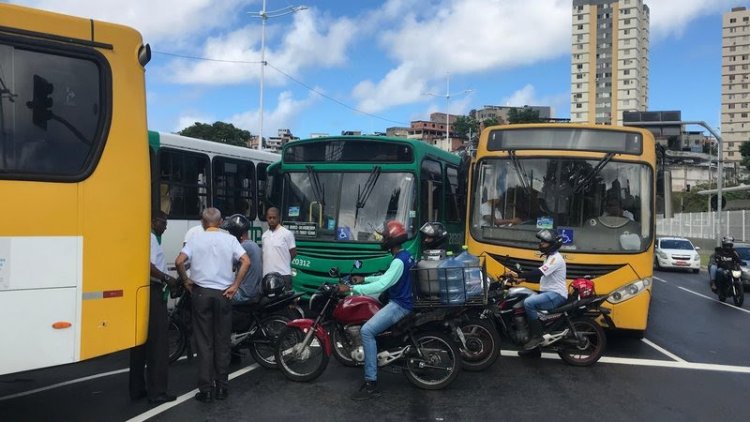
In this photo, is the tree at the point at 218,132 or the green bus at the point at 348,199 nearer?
the green bus at the point at 348,199

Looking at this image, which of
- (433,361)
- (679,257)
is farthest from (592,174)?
(679,257)

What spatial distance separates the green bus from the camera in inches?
409

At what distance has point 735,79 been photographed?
14175 cm

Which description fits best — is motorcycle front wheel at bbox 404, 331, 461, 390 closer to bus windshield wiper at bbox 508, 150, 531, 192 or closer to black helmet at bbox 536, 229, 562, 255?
black helmet at bbox 536, 229, 562, 255

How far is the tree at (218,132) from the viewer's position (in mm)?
43031

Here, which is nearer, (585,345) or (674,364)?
(585,345)

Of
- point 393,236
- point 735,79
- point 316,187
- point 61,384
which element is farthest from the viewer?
point 735,79

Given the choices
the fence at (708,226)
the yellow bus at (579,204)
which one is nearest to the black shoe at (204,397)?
the yellow bus at (579,204)

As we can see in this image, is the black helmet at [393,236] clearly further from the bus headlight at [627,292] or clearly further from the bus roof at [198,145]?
the bus roof at [198,145]

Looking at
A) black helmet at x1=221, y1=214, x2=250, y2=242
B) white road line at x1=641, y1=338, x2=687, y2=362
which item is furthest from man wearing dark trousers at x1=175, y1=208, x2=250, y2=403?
white road line at x1=641, y1=338, x2=687, y2=362

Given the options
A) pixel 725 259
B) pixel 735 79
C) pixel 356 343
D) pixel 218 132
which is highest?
pixel 735 79

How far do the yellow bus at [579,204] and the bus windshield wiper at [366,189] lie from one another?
1936mm

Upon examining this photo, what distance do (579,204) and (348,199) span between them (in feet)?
12.6

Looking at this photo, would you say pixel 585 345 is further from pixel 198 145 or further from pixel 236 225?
pixel 198 145
